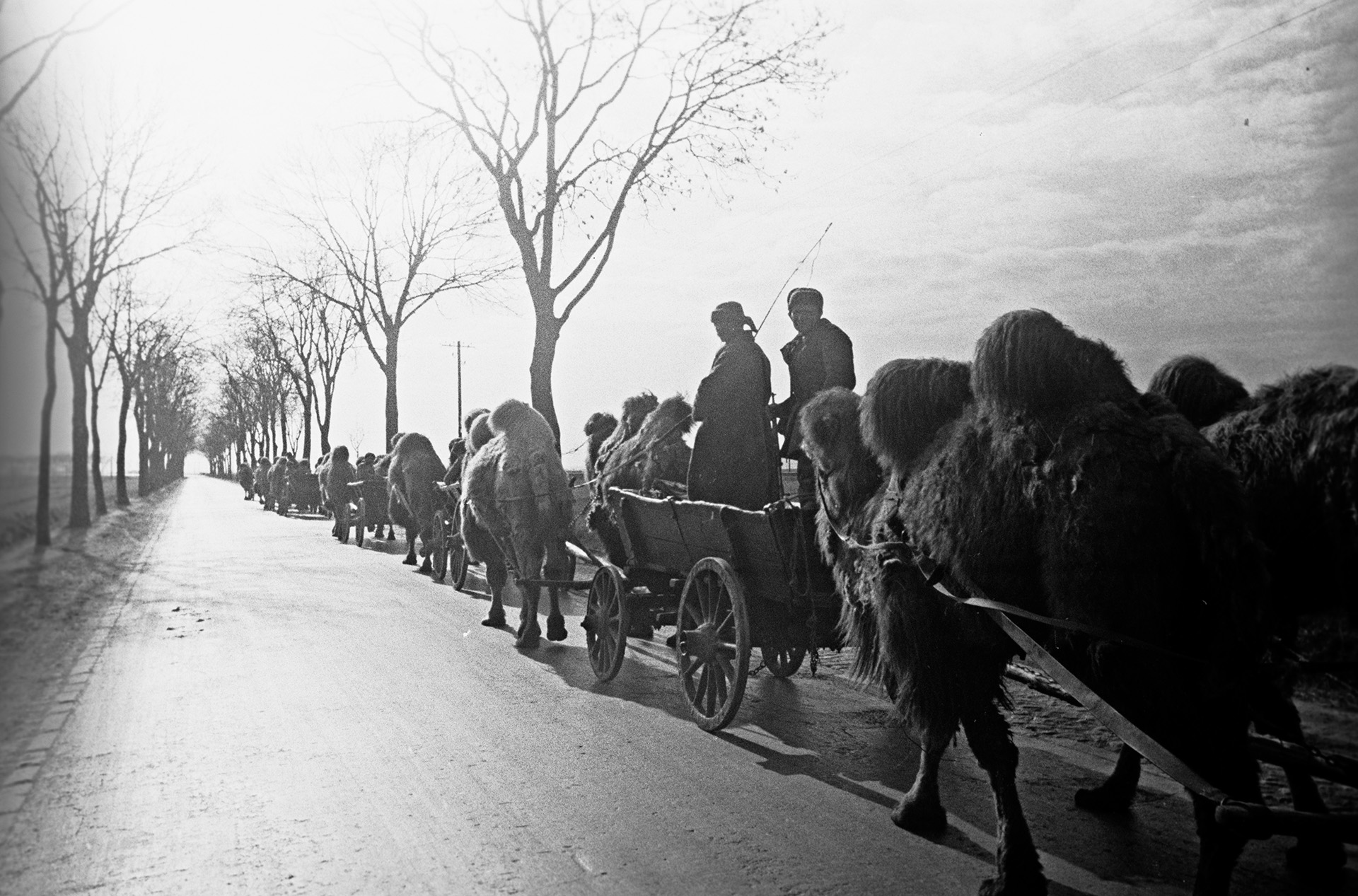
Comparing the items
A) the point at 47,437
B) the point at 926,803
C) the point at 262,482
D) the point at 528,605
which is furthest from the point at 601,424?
the point at 262,482

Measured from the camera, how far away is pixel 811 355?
663 centimetres

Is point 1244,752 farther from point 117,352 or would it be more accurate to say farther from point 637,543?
point 637,543

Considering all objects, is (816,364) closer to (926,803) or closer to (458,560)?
(926,803)

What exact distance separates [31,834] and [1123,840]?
4.25 meters

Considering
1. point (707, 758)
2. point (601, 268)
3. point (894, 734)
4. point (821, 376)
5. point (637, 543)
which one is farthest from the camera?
point (601, 268)

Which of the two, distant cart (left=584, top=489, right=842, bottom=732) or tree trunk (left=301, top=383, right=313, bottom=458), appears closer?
distant cart (left=584, top=489, right=842, bottom=732)

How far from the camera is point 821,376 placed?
262 inches

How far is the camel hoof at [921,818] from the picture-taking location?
3.98 meters

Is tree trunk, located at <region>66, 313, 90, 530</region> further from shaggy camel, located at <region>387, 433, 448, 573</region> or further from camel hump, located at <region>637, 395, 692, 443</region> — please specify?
shaggy camel, located at <region>387, 433, 448, 573</region>

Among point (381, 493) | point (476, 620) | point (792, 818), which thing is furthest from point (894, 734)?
point (381, 493)

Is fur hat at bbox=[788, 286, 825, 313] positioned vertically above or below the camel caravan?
above

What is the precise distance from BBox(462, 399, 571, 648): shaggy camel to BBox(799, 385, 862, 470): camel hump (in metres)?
4.09

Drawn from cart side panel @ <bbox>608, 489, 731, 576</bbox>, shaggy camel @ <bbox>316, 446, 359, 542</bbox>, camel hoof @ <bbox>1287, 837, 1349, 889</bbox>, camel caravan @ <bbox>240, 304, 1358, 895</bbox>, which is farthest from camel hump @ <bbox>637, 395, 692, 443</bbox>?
shaggy camel @ <bbox>316, 446, 359, 542</bbox>

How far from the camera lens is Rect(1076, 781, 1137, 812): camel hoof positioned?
4148 millimetres
